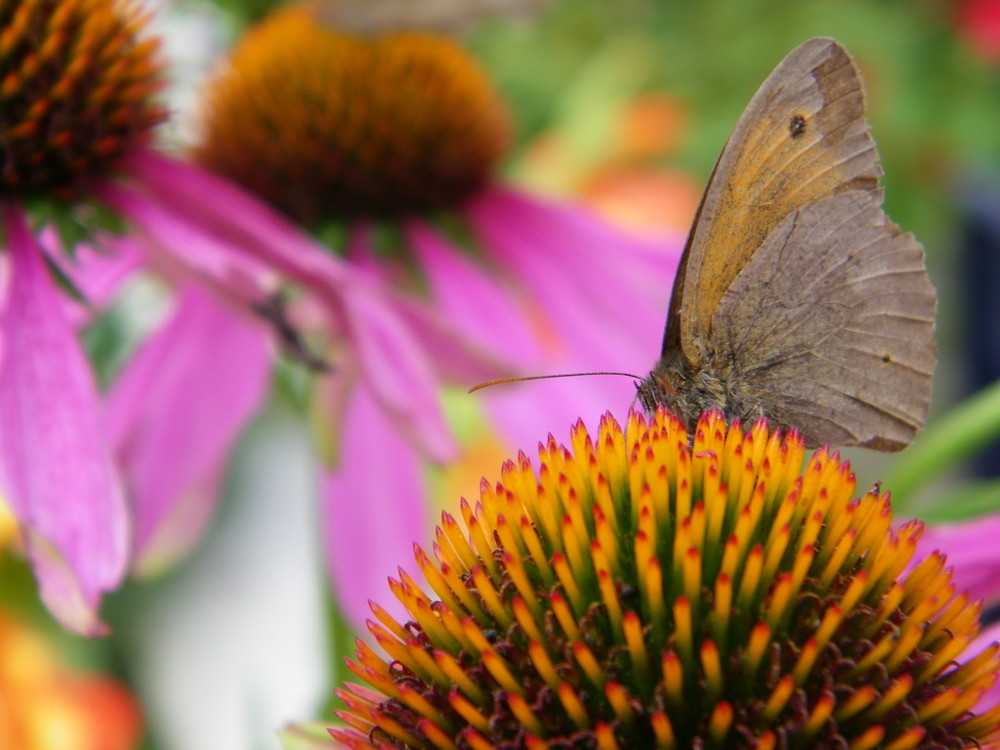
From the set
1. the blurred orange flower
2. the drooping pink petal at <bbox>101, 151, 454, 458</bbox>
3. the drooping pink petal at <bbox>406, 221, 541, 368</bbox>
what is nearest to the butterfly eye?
the drooping pink petal at <bbox>101, 151, 454, 458</bbox>

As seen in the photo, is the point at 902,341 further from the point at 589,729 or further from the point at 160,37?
the point at 160,37

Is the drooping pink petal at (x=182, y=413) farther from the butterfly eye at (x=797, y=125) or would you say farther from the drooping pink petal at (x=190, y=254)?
the butterfly eye at (x=797, y=125)

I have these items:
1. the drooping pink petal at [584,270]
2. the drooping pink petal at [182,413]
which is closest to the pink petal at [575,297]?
the drooping pink petal at [584,270]

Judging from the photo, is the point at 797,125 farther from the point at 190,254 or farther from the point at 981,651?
the point at 190,254

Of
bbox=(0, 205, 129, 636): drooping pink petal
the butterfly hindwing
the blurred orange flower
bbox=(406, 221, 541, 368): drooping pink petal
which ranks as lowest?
the blurred orange flower

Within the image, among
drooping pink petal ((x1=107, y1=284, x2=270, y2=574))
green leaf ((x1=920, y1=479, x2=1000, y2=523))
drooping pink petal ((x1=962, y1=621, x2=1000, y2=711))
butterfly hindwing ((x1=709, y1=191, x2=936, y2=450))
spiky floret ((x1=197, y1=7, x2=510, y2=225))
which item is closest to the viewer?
drooping pink petal ((x1=962, y1=621, x2=1000, y2=711))

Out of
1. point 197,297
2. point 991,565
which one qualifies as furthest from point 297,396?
point 991,565

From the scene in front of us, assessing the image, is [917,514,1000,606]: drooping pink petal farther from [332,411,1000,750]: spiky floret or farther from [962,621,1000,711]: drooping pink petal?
[332,411,1000,750]: spiky floret
